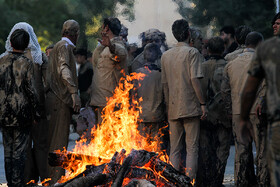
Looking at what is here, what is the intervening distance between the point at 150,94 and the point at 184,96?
3.70ft

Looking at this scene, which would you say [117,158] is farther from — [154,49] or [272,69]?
[272,69]

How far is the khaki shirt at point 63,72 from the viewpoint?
31.9ft

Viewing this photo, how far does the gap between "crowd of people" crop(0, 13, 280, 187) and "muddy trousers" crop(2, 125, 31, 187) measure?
1 cm

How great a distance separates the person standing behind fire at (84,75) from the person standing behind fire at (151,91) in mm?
7433

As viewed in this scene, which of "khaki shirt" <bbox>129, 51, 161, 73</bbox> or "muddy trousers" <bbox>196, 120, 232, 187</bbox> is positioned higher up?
"khaki shirt" <bbox>129, 51, 161, 73</bbox>

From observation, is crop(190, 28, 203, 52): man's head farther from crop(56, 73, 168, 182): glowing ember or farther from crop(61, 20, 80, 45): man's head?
crop(61, 20, 80, 45): man's head

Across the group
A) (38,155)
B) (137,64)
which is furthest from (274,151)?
(137,64)

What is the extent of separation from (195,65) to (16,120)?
8.75ft

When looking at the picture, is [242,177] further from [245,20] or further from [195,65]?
[245,20]

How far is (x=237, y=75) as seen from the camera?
945 cm

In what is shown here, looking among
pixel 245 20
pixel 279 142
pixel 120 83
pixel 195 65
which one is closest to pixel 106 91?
pixel 120 83

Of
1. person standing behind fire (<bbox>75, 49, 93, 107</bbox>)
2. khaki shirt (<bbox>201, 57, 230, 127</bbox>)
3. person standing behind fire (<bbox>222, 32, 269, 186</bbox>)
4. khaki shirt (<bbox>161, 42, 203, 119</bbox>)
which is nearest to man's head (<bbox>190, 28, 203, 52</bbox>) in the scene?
khaki shirt (<bbox>201, 57, 230, 127</bbox>)

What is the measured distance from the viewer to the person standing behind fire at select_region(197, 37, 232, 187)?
1029 cm

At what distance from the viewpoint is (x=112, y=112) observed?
10.1m
